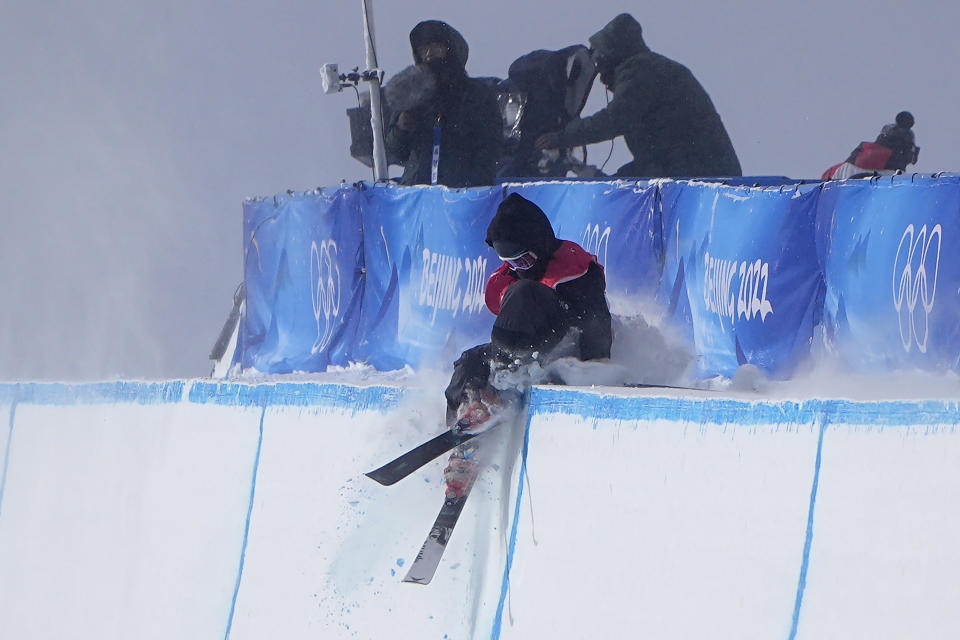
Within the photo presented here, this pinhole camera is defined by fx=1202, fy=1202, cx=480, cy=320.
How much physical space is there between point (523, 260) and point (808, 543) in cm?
207

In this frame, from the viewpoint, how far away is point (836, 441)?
262 centimetres

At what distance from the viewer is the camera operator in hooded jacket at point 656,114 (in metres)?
7.22

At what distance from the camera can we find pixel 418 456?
386 cm

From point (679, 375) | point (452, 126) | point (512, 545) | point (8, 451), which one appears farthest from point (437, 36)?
point (512, 545)

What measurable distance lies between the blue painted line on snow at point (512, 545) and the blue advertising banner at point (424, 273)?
10.7 feet

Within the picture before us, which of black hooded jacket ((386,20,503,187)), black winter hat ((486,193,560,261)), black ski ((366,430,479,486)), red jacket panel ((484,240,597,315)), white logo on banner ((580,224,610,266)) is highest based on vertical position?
black hooded jacket ((386,20,503,187))

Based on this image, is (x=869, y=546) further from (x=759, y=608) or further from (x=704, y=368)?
(x=704, y=368)

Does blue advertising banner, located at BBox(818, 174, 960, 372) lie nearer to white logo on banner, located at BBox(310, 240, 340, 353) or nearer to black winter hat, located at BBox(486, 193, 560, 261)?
black winter hat, located at BBox(486, 193, 560, 261)

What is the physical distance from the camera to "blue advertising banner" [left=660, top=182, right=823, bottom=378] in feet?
18.8

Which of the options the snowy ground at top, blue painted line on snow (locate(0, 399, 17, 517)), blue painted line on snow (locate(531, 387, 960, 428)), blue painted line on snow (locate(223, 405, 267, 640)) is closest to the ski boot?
blue painted line on snow (locate(531, 387, 960, 428))

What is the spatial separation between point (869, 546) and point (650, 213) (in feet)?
14.4

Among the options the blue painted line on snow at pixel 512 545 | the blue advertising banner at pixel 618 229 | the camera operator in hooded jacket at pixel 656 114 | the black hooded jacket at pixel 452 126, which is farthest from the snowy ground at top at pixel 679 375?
the black hooded jacket at pixel 452 126

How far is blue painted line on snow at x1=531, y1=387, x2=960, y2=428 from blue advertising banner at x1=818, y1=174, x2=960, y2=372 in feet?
5.90

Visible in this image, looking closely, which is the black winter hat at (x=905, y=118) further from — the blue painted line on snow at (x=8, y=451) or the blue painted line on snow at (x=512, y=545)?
the blue painted line on snow at (x=8, y=451)
